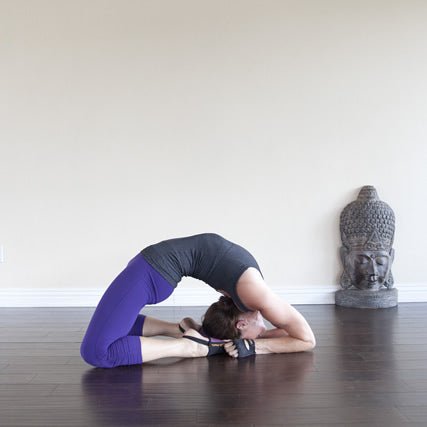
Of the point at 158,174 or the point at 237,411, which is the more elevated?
the point at 158,174

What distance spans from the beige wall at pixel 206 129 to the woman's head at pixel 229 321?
1.43 metres

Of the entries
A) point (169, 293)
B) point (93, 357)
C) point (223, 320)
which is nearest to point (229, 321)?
point (223, 320)

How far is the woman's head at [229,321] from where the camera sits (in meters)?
2.26

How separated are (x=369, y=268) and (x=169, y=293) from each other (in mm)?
1995

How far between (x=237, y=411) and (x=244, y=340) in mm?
666

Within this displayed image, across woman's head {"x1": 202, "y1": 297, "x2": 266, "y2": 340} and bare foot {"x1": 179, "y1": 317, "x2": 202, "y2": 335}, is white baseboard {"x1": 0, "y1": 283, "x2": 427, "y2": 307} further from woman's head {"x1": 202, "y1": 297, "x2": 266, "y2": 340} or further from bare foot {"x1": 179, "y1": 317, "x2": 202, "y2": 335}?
woman's head {"x1": 202, "y1": 297, "x2": 266, "y2": 340}

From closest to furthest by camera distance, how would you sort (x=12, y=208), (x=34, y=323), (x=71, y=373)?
(x=71, y=373), (x=34, y=323), (x=12, y=208)

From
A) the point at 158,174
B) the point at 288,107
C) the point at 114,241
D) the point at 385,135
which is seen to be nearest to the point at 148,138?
the point at 158,174

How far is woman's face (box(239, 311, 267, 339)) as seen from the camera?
2.28m

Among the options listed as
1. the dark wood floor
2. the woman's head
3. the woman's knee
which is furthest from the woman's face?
the woman's knee

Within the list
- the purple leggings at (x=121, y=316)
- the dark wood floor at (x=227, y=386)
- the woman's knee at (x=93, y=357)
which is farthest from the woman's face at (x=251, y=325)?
the woman's knee at (x=93, y=357)

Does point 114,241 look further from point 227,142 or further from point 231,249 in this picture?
point 231,249

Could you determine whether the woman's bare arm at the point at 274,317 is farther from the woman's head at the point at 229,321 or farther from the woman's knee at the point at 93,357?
the woman's knee at the point at 93,357

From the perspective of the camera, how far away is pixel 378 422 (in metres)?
1.54
